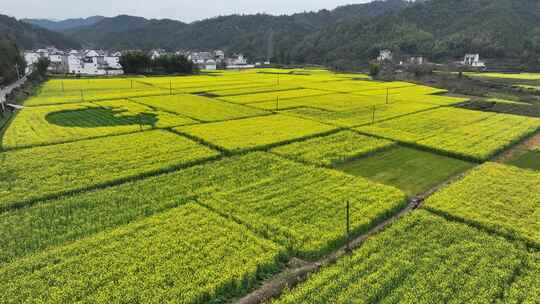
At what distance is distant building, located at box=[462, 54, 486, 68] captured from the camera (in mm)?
102675

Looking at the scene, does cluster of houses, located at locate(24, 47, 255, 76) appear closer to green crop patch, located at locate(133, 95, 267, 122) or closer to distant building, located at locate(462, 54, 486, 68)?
green crop patch, located at locate(133, 95, 267, 122)

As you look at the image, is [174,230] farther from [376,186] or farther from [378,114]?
[378,114]

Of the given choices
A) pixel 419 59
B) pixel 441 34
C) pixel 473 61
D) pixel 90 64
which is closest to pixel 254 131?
pixel 90 64

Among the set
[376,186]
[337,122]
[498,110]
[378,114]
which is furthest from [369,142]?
[498,110]

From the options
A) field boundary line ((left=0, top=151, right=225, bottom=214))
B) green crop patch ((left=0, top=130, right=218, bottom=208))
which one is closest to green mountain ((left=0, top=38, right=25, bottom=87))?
green crop patch ((left=0, top=130, right=218, bottom=208))

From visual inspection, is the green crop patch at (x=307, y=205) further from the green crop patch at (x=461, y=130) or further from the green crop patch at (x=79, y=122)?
the green crop patch at (x=79, y=122)

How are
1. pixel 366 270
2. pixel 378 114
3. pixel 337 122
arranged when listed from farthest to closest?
pixel 378 114 → pixel 337 122 → pixel 366 270

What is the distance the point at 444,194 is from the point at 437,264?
23.0 feet

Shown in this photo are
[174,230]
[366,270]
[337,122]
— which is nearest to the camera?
[366,270]

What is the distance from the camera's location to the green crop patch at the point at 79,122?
1127 inches

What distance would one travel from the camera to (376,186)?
1945 cm

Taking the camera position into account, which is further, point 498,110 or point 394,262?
point 498,110

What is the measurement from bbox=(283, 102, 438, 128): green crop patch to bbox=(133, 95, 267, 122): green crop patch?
546 centimetres

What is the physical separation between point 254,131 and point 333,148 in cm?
764
